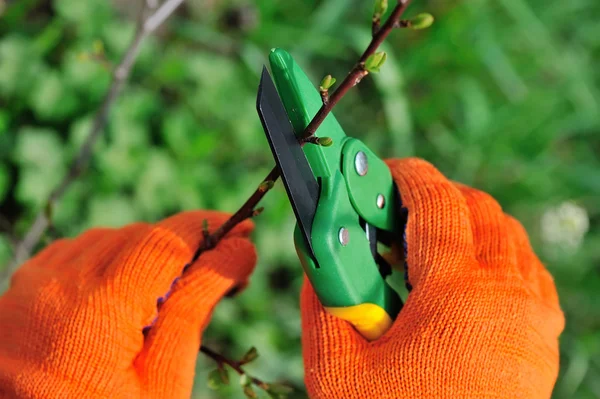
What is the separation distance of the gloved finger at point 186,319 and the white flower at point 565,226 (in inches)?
34.4

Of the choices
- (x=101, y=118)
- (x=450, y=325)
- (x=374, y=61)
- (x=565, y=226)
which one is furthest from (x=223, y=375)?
(x=565, y=226)

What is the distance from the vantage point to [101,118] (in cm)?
96

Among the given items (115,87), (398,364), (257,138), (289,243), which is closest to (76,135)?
(115,87)

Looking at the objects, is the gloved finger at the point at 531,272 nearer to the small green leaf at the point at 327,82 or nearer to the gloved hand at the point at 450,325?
the gloved hand at the point at 450,325

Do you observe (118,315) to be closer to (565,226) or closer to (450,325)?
(450,325)

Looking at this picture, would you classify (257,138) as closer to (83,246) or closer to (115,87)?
(115,87)

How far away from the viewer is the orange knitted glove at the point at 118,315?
1.63ft

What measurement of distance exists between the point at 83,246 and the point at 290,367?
75cm

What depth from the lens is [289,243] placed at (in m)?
1.32

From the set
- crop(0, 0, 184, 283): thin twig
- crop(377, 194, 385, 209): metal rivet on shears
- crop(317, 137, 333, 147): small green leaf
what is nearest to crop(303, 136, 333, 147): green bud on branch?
crop(317, 137, 333, 147): small green leaf

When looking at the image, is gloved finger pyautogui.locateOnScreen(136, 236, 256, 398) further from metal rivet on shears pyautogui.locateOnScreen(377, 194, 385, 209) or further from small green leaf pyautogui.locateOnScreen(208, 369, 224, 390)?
metal rivet on shears pyautogui.locateOnScreen(377, 194, 385, 209)

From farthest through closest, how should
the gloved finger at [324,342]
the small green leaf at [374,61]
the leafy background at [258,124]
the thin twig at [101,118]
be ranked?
the leafy background at [258,124], the thin twig at [101,118], the gloved finger at [324,342], the small green leaf at [374,61]

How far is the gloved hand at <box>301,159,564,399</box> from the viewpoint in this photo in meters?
0.48

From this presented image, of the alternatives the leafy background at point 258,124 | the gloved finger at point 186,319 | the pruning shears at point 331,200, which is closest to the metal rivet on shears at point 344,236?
the pruning shears at point 331,200
